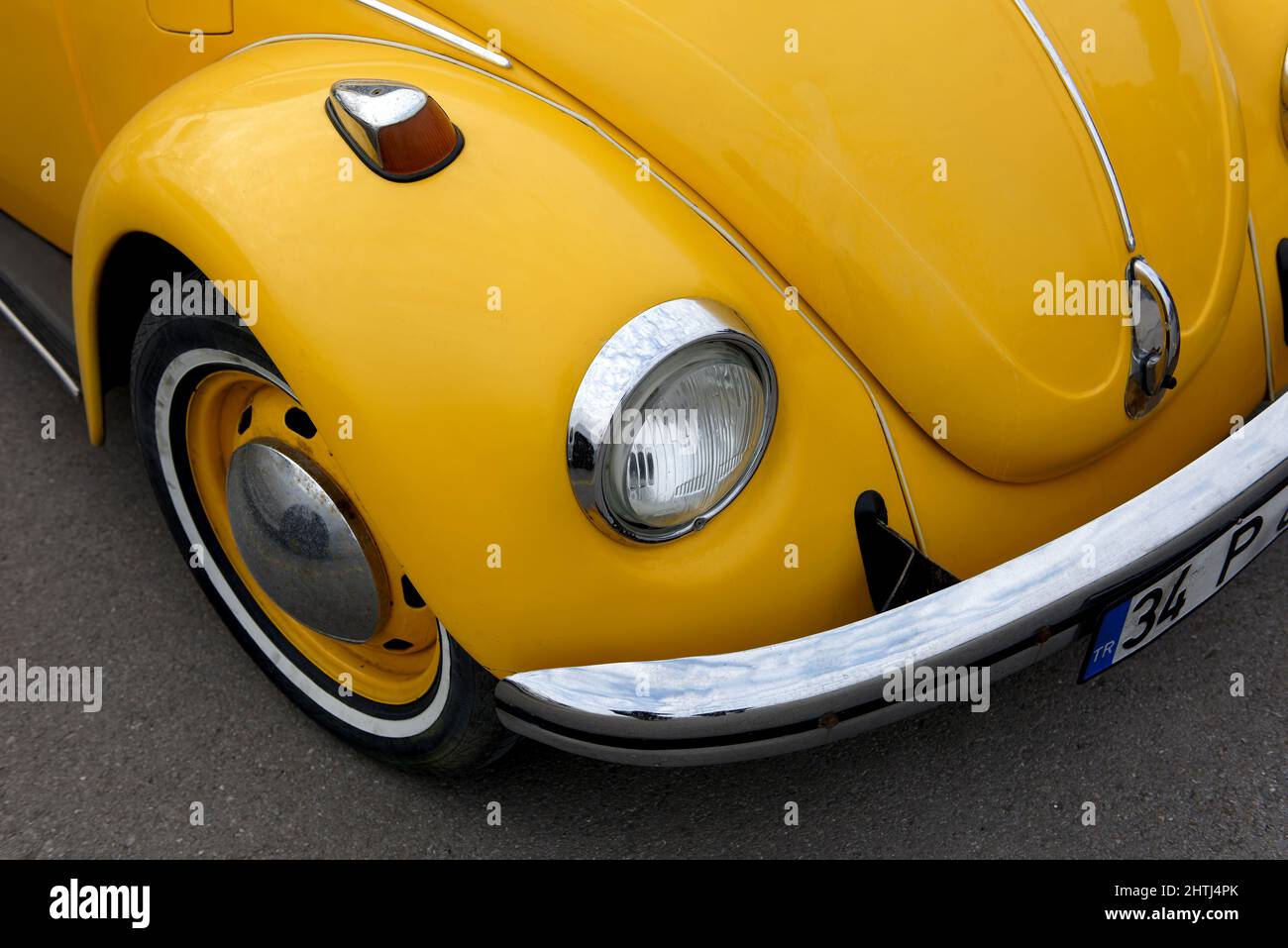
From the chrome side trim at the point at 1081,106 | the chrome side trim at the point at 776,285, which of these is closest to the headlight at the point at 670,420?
the chrome side trim at the point at 776,285

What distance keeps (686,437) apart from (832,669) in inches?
13.2

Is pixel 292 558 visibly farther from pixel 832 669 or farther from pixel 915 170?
pixel 915 170

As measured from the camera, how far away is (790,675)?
4.64 ft

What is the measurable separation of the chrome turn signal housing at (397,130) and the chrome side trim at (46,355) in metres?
1.14

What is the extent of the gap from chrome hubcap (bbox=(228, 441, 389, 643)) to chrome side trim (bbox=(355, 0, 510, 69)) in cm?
65

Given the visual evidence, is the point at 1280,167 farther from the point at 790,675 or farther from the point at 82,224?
the point at 82,224

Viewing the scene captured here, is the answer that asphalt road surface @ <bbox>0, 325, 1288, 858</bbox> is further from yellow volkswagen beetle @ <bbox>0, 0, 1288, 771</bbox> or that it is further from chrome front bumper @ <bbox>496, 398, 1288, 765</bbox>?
chrome front bumper @ <bbox>496, 398, 1288, 765</bbox>

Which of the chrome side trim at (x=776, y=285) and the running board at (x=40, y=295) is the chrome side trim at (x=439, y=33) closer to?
the chrome side trim at (x=776, y=285)

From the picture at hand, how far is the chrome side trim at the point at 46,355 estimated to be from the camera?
7.59ft

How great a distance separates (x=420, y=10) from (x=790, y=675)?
1.12 meters

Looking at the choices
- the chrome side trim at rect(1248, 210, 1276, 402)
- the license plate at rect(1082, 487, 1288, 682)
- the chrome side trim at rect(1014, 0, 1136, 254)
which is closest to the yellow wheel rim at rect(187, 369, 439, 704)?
the license plate at rect(1082, 487, 1288, 682)

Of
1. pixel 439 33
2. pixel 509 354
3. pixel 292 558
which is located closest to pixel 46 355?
pixel 292 558

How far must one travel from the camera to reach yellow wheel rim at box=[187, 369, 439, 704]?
70.1 inches

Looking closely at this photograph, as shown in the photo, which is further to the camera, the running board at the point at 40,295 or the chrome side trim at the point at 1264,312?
the running board at the point at 40,295
